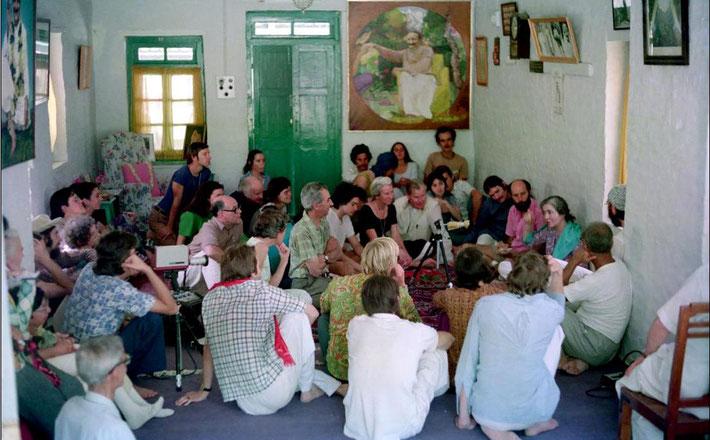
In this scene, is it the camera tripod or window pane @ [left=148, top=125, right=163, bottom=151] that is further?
window pane @ [left=148, top=125, right=163, bottom=151]

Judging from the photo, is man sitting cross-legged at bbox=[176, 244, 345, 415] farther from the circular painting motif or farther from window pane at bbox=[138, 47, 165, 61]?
window pane at bbox=[138, 47, 165, 61]

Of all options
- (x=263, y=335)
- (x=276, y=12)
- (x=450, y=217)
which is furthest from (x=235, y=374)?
(x=276, y=12)

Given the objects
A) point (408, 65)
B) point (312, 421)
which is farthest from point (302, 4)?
point (312, 421)

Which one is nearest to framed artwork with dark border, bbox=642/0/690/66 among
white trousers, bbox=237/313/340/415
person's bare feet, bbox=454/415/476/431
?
person's bare feet, bbox=454/415/476/431

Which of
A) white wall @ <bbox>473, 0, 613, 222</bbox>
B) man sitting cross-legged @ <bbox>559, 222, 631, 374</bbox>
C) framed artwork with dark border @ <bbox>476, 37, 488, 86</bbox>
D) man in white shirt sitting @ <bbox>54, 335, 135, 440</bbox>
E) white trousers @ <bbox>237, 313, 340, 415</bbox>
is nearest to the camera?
man in white shirt sitting @ <bbox>54, 335, 135, 440</bbox>

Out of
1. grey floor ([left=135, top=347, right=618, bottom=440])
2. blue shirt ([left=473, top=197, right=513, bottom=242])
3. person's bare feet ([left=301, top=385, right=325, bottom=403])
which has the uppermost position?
blue shirt ([left=473, top=197, right=513, bottom=242])

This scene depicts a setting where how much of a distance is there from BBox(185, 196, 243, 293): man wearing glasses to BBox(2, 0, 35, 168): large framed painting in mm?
1714

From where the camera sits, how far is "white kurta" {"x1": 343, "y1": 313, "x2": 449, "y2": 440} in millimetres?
5305

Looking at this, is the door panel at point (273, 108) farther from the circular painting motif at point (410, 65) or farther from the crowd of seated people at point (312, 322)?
the crowd of seated people at point (312, 322)

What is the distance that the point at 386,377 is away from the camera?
529cm

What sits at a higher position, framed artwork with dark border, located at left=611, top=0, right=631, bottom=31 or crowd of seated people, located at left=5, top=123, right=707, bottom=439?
framed artwork with dark border, located at left=611, top=0, right=631, bottom=31

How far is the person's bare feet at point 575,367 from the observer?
6.60m

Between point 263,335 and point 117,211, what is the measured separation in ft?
18.2

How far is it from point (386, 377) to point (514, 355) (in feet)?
2.52
